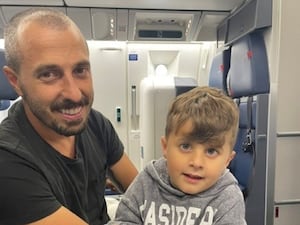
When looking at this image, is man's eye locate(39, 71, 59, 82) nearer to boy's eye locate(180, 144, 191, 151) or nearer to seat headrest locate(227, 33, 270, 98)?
boy's eye locate(180, 144, 191, 151)

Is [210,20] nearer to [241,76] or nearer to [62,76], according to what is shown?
[241,76]

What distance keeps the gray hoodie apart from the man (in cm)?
19

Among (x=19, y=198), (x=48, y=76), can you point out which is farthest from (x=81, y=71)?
(x=19, y=198)

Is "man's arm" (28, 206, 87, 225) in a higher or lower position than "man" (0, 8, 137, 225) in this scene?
lower

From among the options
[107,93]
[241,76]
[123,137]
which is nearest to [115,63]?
[107,93]

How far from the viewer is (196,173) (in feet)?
3.56

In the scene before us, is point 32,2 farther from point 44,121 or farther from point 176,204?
point 176,204

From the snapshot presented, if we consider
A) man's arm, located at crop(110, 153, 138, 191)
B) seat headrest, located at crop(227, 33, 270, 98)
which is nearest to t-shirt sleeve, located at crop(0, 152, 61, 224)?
man's arm, located at crop(110, 153, 138, 191)

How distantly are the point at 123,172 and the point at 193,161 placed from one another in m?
0.75

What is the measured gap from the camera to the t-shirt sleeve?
3.52ft

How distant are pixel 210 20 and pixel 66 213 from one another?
122 inches

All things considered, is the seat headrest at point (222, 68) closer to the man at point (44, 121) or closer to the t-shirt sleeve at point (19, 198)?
the man at point (44, 121)

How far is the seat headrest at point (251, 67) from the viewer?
106 inches

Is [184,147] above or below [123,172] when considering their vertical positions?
above
